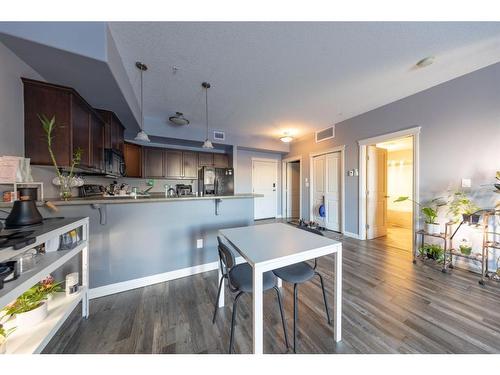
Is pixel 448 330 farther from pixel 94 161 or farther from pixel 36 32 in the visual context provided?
pixel 94 161

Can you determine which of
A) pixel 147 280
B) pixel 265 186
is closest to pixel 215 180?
pixel 147 280

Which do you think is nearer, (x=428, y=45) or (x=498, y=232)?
(x=428, y=45)

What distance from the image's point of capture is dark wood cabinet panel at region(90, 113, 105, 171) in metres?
2.19

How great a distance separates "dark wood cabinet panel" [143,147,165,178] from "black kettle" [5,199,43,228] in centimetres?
313

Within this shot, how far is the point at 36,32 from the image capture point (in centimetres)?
123

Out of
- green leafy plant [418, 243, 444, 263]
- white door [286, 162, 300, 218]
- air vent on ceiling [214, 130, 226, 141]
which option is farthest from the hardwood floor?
white door [286, 162, 300, 218]

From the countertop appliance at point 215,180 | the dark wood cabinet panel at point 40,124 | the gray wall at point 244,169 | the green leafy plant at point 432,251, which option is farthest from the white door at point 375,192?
the dark wood cabinet panel at point 40,124

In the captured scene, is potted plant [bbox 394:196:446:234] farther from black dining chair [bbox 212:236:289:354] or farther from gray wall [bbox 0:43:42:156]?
gray wall [bbox 0:43:42:156]

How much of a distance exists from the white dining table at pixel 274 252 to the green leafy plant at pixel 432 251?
2277mm

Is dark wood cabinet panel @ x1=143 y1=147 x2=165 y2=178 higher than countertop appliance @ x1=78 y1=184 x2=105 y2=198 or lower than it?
higher

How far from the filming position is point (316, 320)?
1.47 metres

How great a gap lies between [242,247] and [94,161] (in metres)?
2.30

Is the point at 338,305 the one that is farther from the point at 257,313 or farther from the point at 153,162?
the point at 153,162
